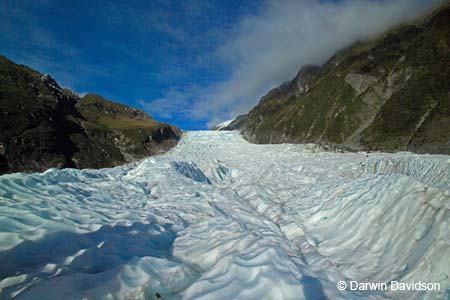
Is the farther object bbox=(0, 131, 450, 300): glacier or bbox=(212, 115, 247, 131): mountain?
bbox=(212, 115, 247, 131): mountain

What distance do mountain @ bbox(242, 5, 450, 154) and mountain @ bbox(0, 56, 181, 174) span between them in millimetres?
29054

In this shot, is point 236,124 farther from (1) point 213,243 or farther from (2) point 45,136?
(1) point 213,243

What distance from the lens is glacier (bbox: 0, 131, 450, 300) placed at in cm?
388

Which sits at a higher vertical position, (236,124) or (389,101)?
(236,124)

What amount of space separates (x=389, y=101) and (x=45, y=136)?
41.5 m

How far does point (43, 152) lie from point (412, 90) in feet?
136

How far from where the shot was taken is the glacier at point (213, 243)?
388 cm

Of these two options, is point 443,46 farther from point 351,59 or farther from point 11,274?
point 11,274

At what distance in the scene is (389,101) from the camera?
3441cm

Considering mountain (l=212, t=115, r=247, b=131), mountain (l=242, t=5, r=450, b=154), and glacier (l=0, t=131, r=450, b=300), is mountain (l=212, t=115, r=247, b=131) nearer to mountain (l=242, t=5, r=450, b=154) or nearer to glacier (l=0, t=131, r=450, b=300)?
mountain (l=242, t=5, r=450, b=154)

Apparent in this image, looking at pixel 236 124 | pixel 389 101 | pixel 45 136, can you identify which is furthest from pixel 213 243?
pixel 236 124

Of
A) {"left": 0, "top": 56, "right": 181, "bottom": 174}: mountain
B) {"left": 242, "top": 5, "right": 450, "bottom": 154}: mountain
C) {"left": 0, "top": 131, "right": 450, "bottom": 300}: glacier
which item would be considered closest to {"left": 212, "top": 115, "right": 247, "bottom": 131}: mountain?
{"left": 242, "top": 5, "right": 450, "bottom": 154}: mountain

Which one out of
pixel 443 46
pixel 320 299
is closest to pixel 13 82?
pixel 320 299

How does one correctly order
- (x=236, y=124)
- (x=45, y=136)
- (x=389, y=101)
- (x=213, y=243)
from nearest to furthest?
(x=213, y=243), (x=45, y=136), (x=389, y=101), (x=236, y=124)
